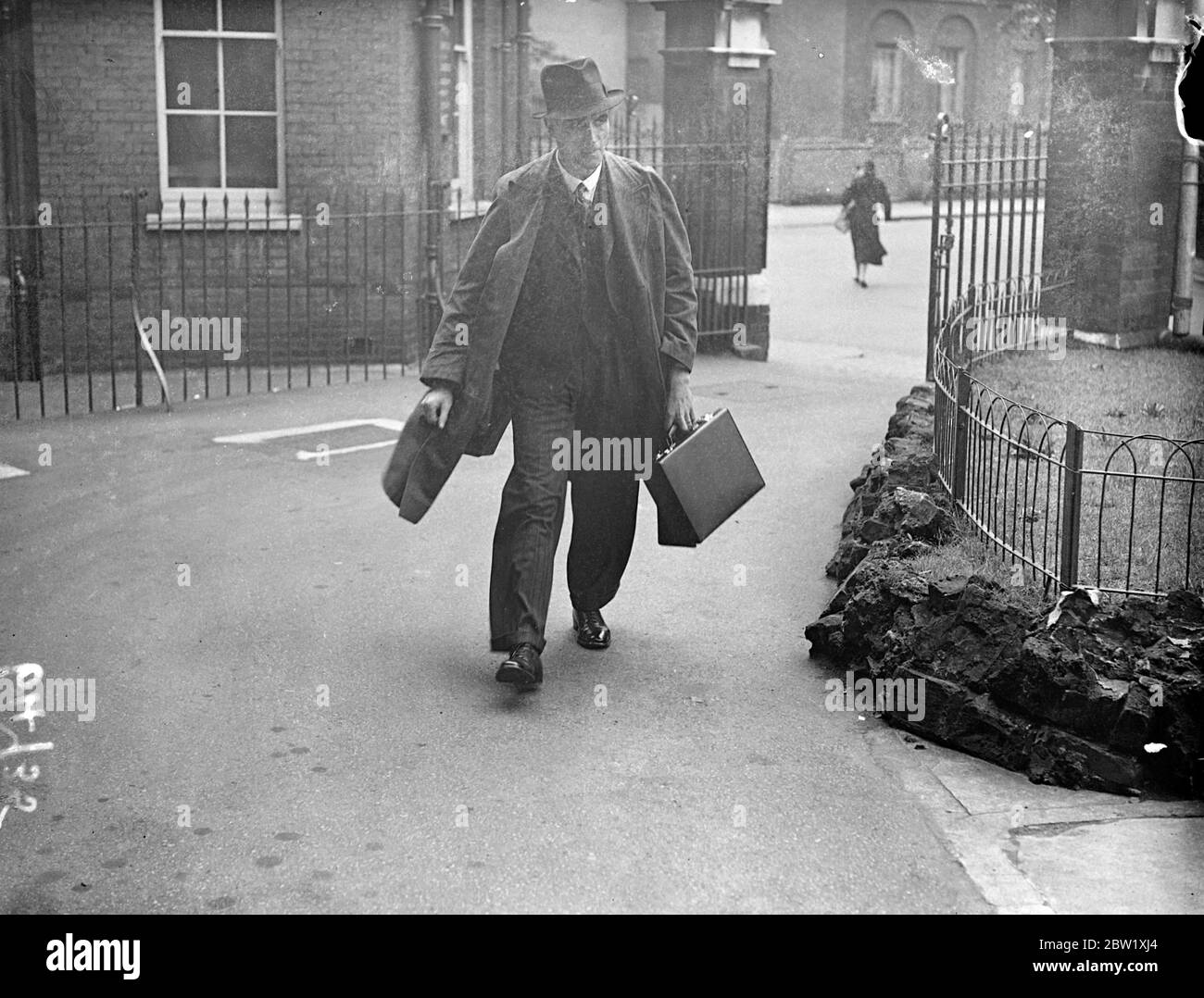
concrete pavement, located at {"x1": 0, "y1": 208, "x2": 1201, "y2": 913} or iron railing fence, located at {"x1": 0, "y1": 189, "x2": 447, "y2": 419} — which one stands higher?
iron railing fence, located at {"x1": 0, "y1": 189, "x2": 447, "y2": 419}

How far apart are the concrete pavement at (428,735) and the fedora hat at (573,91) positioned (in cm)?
212

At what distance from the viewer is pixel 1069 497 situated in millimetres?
5980

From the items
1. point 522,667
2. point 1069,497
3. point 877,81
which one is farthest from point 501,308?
point 877,81

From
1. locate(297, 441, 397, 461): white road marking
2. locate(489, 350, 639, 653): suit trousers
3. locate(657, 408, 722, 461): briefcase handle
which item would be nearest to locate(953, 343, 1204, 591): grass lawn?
locate(657, 408, 722, 461): briefcase handle

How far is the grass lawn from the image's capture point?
A: 6.88 m

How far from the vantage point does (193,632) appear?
696 centimetres

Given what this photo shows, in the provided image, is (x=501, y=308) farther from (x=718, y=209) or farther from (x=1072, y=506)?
(x=718, y=209)

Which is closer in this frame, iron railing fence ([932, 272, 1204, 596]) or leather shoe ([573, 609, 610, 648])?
iron railing fence ([932, 272, 1204, 596])

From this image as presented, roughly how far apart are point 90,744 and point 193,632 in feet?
4.34

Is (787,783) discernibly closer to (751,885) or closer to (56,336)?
(751,885)

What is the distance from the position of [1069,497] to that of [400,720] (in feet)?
8.28

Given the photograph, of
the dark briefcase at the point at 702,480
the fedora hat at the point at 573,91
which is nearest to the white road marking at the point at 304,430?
the dark briefcase at the point at 702,480

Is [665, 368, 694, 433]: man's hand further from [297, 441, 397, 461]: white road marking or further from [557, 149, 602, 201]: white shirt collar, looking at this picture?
[297, 441, 397, 461]: white road marking

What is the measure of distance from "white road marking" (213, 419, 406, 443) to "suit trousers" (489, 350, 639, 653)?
4.64 meters
